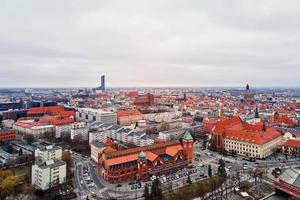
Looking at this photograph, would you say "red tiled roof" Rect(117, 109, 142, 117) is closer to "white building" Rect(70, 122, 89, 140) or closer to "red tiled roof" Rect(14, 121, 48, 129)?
"white building" Rect(70, 122, 89, 140)

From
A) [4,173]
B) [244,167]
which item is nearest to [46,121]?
[4,173]

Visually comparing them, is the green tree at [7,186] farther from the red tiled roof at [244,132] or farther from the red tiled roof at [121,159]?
the red tiled roof at [244,132]

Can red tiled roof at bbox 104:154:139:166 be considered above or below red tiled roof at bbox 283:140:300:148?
above

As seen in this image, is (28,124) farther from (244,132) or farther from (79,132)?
(244,132)

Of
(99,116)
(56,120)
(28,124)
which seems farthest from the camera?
(99,116)

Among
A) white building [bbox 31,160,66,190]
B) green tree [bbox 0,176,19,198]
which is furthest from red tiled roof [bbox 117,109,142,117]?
green tree [bbox 0,176,19,198]

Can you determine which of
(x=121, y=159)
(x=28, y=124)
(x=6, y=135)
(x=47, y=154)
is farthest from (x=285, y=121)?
(x=6, y=135)

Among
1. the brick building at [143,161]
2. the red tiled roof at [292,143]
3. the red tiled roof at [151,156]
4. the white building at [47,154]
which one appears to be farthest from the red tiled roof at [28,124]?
the red tiled roof at [292,143]

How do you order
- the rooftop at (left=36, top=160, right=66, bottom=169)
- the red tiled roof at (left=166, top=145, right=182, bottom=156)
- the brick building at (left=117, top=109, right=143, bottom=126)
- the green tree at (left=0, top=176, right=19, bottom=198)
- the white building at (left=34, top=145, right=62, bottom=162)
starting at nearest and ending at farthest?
1. the green tree at (left=0, top=176, right=19, bottom=198)
2. the rooftop at (left=36, top=160, right=66, bottom=169)
3. the white building at (left=34, top=145, right=62, bottom=162)
4. the red tiled roof at (left=166, top=145, right=182, bottom=156)
5. the brick building at (left=117, top=109, right=143, bottom=126)
